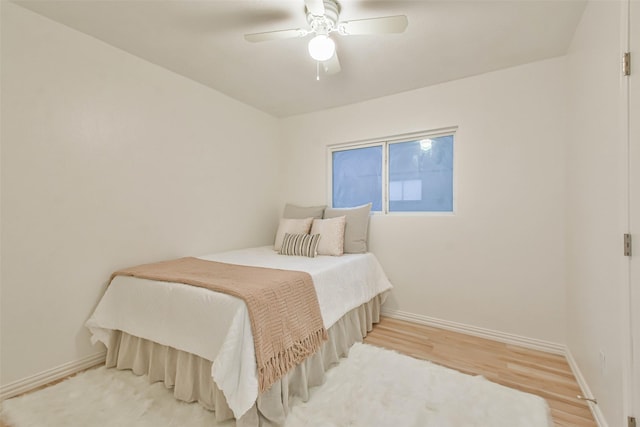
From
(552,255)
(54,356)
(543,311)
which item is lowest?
(54,356)

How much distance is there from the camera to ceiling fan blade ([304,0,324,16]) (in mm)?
1417

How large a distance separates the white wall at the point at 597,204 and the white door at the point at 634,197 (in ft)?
0.23

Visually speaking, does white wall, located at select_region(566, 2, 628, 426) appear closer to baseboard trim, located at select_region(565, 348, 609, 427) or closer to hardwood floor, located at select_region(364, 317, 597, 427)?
baseboard trim, located at select_region(565, 348, 609, 427)

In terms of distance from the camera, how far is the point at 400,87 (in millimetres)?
2738

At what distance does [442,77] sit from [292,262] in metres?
2.16

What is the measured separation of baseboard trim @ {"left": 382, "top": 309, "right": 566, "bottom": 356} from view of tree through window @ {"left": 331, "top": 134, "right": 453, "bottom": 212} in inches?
42.4

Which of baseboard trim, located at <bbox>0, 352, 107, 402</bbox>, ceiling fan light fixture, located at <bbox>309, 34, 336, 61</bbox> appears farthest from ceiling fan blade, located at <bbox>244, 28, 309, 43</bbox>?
baseboard trim, located at <bbox>0, 352, 107, 402</bbox>

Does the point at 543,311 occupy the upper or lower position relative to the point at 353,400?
upper

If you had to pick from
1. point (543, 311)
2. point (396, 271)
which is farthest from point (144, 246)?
point (543, 311)

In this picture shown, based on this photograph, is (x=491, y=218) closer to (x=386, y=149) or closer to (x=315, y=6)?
(x=386, y=149)

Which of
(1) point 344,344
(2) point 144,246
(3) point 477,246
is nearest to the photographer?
(1) point 344,344

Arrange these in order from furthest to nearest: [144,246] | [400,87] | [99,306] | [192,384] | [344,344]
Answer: [400,87]
[144,246]
[344,344]
[99,306]
[192,384]

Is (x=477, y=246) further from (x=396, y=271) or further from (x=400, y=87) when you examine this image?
(x=400, y=87)

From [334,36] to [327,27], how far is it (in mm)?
270
